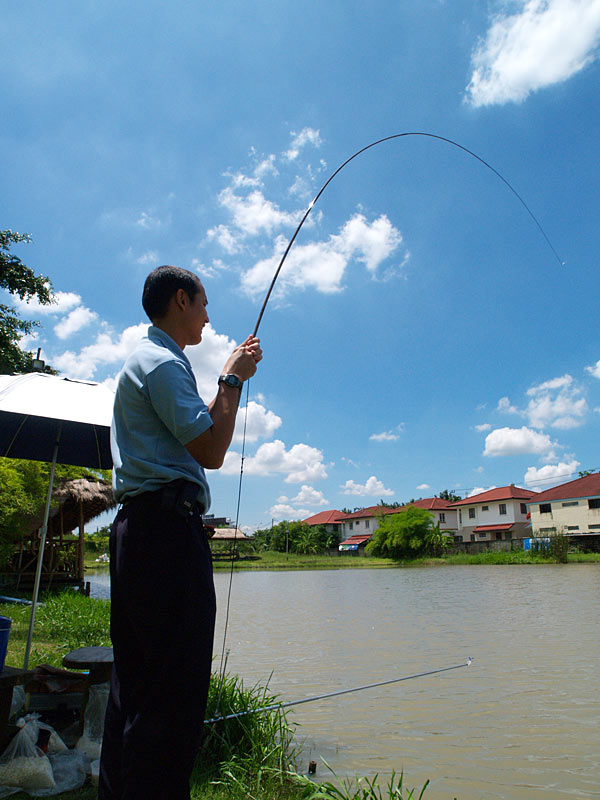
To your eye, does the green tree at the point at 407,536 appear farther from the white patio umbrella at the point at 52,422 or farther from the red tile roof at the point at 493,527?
the white patio umbrella at the point at 52,422

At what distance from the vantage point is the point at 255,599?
15641 mm

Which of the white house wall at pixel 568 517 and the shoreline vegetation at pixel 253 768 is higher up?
the white house wall at pixel 568 517

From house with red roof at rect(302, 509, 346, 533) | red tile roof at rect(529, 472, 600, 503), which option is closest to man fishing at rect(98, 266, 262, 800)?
red tile roof at rect(529, 472, 600, 503)

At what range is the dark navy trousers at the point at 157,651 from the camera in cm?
118

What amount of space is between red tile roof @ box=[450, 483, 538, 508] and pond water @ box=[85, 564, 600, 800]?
3826 cm

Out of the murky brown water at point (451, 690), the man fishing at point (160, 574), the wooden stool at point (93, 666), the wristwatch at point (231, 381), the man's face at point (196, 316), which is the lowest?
the murky brown water at point (451, 690)

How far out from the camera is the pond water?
344 centimetres

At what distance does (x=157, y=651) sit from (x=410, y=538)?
1795 inches

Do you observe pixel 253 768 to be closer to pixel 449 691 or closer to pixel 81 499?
pixel 449 691

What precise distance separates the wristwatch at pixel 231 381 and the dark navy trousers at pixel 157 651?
1.14ft

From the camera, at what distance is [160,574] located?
4.09 ft

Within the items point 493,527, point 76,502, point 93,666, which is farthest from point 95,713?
point 493,527

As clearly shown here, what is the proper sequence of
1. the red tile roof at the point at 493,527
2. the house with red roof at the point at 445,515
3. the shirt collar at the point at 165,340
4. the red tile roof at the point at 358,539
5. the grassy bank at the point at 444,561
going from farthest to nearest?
1. the red tile roof at the point at 358,539
2. the house with red roof at the point at 445,515
3. the red tile roof at the point at 493,527
4. the grassy bank at the point at 444,561
5. the shirt collar at the point at 165,340

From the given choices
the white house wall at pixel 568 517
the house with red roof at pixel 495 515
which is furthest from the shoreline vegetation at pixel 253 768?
the house with red roof at pixel 495 515
